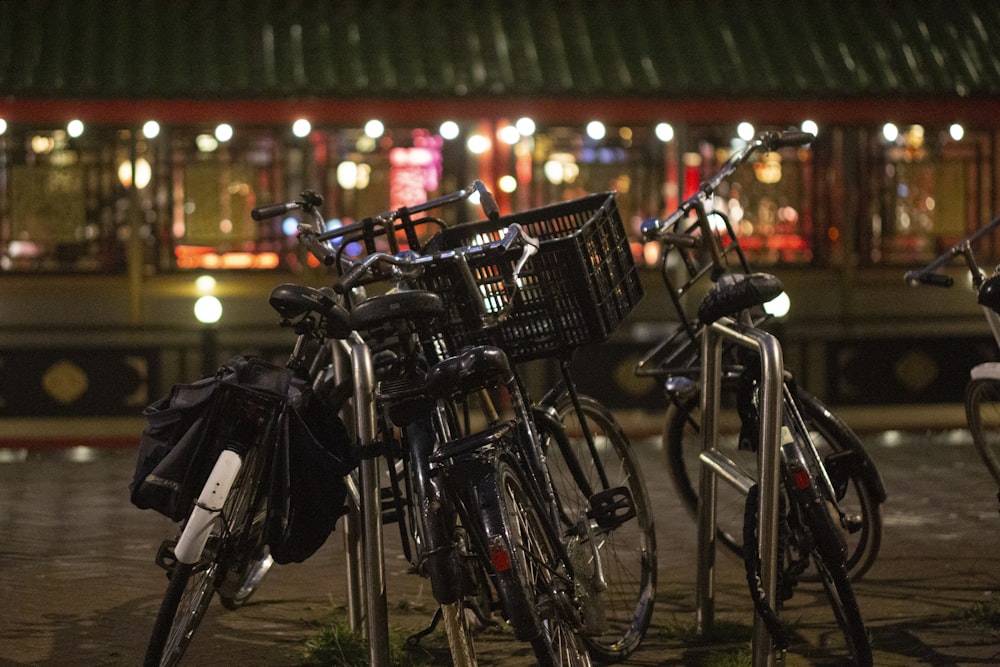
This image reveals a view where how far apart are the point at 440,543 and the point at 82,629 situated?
2.31m

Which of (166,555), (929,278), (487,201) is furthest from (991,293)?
(166,555)

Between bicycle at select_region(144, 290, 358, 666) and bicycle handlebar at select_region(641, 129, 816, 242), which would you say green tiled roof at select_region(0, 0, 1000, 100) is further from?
bicycle at select_region(144, 290, 358, 666)

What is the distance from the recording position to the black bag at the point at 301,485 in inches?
167

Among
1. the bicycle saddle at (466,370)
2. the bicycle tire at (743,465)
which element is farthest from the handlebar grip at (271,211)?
the bicycle tire at (743,465)

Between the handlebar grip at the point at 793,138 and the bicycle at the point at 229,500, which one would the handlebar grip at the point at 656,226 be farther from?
the bicycle at the point at 229,500

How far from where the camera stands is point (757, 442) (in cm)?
508

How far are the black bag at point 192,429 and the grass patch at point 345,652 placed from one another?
3.27 ft

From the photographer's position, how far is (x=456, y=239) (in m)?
5.17

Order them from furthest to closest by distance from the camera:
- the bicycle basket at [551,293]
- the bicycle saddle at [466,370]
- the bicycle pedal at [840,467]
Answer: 1. the bicycle pedal at [840,467]
2. the bicycle basket at [551,293]
3. the bicycle saddle at [466,370]

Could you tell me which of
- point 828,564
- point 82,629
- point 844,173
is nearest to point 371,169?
point 844,173

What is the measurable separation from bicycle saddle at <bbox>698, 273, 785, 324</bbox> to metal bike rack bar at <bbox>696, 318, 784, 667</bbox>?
11 cm

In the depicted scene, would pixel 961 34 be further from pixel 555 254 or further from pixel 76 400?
pixel 555 254

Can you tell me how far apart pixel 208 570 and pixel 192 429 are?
440 millimetres

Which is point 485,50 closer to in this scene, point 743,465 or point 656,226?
point 743,465
